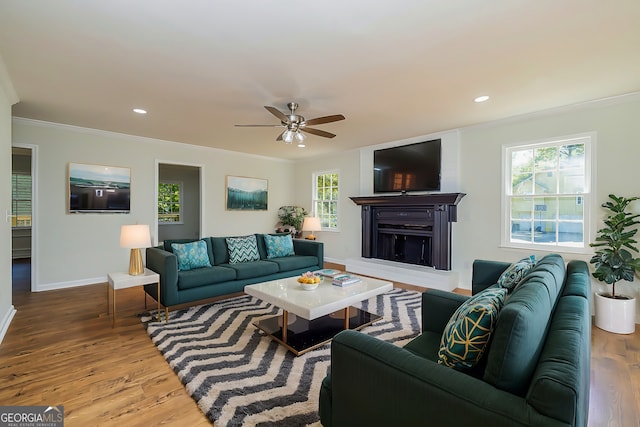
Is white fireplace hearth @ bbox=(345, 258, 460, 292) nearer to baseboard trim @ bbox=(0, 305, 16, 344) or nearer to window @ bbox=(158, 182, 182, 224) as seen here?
baseboard trim @ bbox=(0, 305, 16, 344)

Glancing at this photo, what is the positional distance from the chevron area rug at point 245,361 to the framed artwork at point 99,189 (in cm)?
258

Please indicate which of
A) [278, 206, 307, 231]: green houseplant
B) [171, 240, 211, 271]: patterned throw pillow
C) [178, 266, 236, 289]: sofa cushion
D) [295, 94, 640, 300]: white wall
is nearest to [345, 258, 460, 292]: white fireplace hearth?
[295, 94, 640, 300]: white wall

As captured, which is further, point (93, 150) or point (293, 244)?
point (293, 244)

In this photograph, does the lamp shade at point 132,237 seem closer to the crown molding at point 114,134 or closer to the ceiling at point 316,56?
the ceiling at point 316,56

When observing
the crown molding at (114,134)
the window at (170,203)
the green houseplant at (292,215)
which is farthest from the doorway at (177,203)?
the green houseplant at (292,215)

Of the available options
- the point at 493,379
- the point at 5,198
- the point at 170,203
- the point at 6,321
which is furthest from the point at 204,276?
the point at 170,203

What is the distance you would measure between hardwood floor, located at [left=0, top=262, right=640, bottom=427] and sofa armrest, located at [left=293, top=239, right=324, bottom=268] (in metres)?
2.43

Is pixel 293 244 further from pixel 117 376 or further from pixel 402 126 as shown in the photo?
pixel 117 376

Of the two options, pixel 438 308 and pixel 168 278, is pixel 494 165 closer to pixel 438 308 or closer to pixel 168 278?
pixel 438 308

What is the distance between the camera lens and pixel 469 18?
6.40ft

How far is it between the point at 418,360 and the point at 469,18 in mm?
2103

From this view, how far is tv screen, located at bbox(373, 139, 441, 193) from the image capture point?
4.93 m

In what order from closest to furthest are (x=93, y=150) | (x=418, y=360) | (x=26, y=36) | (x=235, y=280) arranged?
(x=418, y=360)
(x=26, y=36)
(x=235, y=280)
(x=93, y=150)

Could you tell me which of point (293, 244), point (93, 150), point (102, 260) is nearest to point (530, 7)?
point (293, 244)
